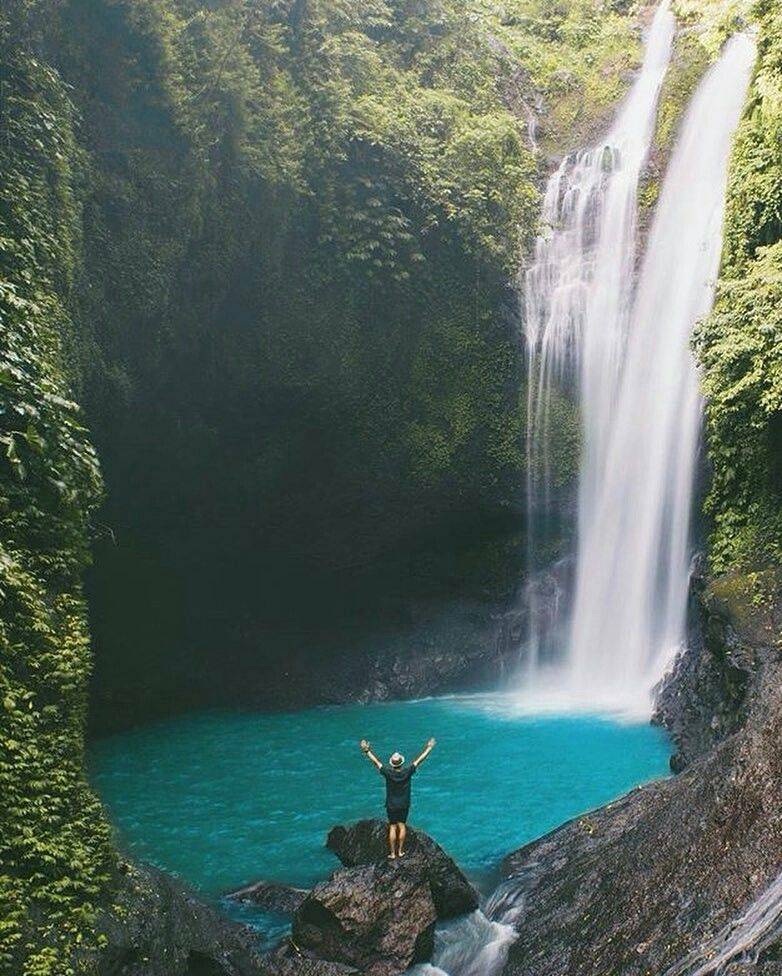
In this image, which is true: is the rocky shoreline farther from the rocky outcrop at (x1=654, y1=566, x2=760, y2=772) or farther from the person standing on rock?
the person standing on rock

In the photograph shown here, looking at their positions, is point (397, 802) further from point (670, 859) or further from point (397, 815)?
point (670, 859)

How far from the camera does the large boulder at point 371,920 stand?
7.55m

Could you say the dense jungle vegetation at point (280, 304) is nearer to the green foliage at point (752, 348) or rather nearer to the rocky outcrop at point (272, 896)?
the green foliage at point (752, 348)

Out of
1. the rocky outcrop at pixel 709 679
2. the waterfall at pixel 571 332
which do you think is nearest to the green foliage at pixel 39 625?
the rocky outcrop at pixel 709 679

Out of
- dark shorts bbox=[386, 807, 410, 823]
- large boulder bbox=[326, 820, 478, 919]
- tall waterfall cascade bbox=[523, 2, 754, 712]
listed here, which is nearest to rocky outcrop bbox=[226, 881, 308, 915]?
large boulder bbox=[326, 820, 478, 919]

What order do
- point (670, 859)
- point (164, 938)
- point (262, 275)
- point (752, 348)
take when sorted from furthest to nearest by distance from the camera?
1. point (262, 275)
2. point (752, 348)
3. point (670, 859)
4. point (164, 938)

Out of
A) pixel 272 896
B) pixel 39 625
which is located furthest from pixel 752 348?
pixel 39 625

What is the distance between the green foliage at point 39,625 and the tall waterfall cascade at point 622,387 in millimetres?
11094

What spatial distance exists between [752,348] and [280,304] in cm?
824

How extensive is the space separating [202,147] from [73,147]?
2.68m

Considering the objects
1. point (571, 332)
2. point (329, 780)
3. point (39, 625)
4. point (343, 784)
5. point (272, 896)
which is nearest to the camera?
point (39, 625)

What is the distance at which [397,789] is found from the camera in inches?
336

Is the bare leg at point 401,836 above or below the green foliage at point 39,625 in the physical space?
below

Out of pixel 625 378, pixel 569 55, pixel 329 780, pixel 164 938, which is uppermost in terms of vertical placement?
pixel 569 55
